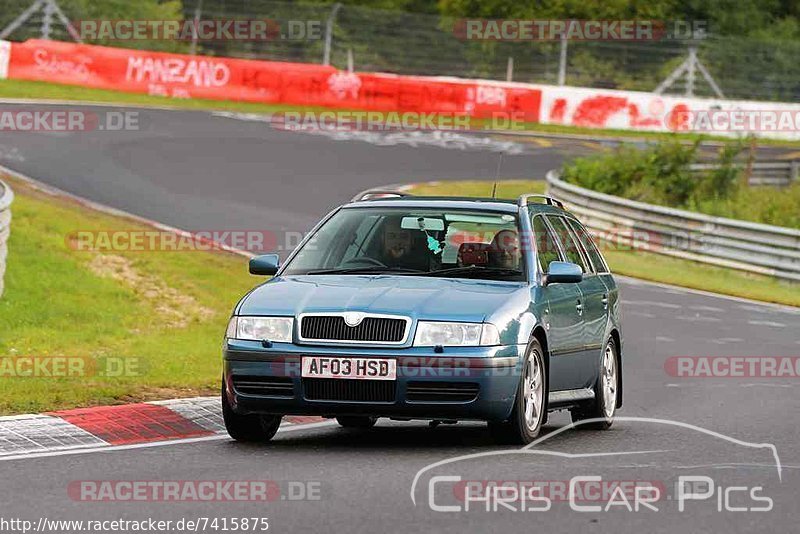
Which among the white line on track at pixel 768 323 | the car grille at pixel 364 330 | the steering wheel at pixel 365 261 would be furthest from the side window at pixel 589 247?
the white line on track at pixel 768 323

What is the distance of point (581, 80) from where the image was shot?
46.1 metres

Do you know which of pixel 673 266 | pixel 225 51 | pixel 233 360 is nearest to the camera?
pixel 233 360

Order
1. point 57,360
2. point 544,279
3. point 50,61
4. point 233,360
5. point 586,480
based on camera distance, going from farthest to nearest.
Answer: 1. point 50,61
2. point 57,360
3. point 544,279
4. point 233,360
5. point 586,480

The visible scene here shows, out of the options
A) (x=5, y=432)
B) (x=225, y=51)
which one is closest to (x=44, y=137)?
(x=225, y=51)

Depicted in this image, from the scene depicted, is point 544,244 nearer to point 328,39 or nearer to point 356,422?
point 356,422

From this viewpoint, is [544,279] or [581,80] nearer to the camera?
[544,279]

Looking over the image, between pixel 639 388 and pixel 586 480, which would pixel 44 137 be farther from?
pixel 586 480

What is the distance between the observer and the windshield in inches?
409

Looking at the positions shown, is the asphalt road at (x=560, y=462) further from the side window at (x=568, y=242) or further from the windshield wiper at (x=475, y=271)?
the side window at (x=568, y=242)

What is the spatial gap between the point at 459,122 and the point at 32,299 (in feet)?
92.0

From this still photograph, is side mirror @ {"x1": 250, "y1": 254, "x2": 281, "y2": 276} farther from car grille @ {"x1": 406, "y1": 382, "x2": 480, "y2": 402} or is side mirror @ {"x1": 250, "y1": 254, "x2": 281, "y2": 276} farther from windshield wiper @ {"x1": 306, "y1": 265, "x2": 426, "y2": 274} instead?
car grille @ {"x1": 406, "y1": 382, "x2": 480, "y2": 402}

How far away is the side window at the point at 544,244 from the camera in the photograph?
35.2 feet

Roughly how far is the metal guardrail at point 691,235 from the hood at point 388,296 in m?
18.0

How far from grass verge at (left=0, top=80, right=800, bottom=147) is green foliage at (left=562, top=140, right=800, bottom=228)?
144 inches
